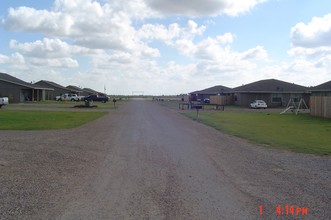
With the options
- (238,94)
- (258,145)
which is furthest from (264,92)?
(258,145)

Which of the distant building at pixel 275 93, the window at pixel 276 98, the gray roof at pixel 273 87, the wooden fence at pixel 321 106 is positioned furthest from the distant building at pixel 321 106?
the window at pixel 276 98

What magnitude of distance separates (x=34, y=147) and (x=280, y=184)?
28.4ft

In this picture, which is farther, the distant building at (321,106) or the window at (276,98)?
the window at (276,98)

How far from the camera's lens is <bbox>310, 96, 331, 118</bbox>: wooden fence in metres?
33.6

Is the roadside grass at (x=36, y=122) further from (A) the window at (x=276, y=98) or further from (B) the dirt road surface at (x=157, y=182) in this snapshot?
(A) the window at (x=276, y=98)

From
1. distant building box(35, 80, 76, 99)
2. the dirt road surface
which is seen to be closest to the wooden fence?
the dirt road surface

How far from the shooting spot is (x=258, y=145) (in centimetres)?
1596

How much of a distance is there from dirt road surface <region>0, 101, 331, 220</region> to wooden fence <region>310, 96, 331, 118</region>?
21.7 m

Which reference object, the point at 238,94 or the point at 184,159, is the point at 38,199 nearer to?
the point at 184,159

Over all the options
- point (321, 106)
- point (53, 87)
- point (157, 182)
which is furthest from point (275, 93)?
point (157, 182)

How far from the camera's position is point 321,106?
115ft

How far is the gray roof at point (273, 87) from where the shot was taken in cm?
6562
